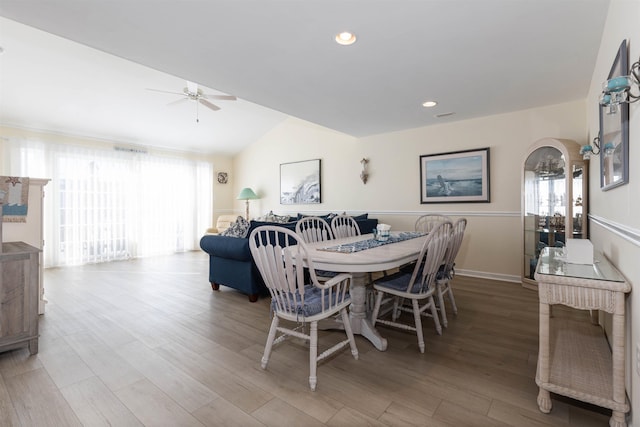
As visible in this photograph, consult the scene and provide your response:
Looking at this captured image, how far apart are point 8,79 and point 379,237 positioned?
190 inches

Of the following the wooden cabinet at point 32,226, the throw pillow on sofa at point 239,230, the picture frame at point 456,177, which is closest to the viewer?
the wooden cabinet at point 32,226

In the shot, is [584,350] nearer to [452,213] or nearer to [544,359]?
[544,359]

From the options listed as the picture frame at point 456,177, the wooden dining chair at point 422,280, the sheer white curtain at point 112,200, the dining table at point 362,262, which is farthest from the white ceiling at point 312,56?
the dining table at point 362,262

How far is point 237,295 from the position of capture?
3.46 meters

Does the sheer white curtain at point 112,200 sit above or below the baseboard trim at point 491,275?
above

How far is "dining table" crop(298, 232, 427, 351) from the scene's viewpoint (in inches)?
71.6

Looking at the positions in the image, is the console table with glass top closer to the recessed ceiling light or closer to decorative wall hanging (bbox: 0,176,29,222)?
the recessed ceiling light

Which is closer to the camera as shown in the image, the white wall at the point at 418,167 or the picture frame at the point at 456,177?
the white wall at the point at 418,167

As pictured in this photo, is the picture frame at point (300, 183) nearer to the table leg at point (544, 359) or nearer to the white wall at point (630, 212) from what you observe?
the white wall at point (630, 212)

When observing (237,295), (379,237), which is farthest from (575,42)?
(237,295)

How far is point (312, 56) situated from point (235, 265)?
7.47 feet

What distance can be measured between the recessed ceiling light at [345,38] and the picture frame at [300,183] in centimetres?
→ 363

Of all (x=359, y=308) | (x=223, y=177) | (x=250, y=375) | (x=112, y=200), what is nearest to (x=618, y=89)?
(x=359, y=308)

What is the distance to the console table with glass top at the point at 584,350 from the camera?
51.5 inches
